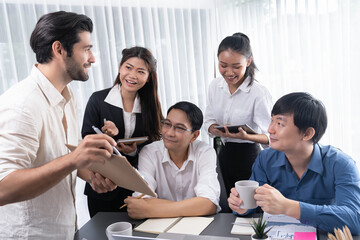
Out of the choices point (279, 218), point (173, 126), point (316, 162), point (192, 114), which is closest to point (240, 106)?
point (192, 114)

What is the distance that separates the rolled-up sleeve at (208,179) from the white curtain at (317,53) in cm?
169

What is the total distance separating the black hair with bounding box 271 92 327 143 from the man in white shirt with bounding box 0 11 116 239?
986 millimetres

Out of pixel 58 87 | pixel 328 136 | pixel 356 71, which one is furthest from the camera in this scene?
pixel 328 136

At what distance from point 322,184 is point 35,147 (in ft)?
4.50

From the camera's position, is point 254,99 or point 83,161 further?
point 254,99

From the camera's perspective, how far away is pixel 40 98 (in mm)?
1397

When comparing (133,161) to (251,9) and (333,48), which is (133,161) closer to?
(333,48)

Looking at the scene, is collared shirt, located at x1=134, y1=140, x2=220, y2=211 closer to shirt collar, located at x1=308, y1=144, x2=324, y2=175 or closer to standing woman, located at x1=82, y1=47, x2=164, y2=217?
standing woman, located at x1=82, y1=47, x2=164, y2=217

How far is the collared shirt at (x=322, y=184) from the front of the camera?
1.39 m

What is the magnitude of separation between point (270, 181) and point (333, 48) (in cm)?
192

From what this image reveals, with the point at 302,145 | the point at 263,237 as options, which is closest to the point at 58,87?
the point at 263,237

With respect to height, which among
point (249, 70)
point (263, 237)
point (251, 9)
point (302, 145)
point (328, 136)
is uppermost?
point (251, 9)

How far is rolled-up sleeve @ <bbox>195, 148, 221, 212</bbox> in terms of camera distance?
5.82 ft

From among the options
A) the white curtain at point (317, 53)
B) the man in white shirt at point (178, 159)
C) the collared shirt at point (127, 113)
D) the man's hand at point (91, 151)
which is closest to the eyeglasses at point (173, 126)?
the man in white shirt at point (178, 159)
